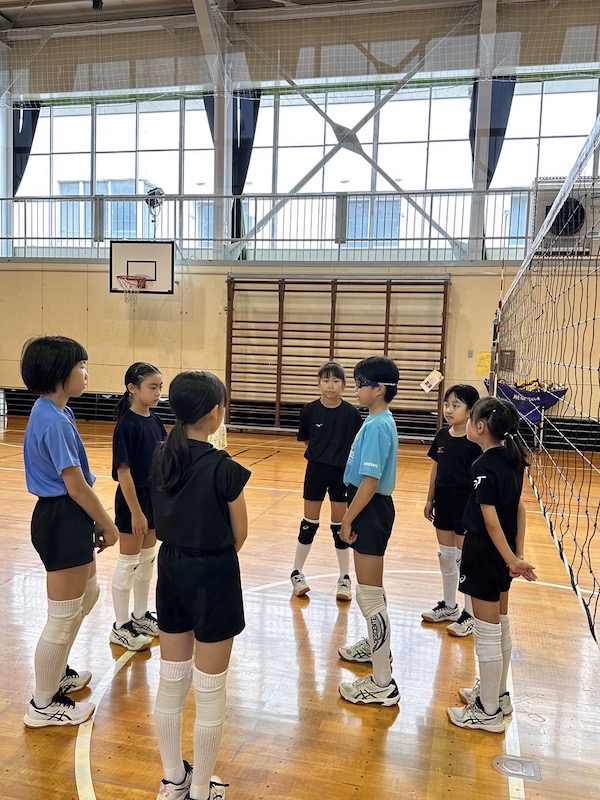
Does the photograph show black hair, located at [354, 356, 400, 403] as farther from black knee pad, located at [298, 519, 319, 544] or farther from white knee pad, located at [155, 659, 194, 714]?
black knee pad, located at [298, 519, 319, 544]

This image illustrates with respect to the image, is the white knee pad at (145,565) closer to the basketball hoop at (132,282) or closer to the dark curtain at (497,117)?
the basketball hoop at (132,282)

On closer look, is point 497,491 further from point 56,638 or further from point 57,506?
point 56,638

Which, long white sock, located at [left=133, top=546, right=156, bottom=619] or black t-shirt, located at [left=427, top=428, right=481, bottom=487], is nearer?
long white sock, located at [left=133, top=546, right=156, bottom=619]

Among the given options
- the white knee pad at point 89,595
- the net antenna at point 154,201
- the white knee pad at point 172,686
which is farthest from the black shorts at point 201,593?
the net antenna at point 154,201

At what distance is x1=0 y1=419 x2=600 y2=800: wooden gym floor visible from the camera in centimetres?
233

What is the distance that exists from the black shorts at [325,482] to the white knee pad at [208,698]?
84.5 inches

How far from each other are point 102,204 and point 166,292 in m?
2.43

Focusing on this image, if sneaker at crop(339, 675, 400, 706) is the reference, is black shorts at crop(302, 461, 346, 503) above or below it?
above

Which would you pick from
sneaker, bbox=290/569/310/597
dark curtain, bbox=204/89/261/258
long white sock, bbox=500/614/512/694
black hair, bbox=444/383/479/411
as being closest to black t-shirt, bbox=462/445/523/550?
long white sock, bbox=500/614/512/694

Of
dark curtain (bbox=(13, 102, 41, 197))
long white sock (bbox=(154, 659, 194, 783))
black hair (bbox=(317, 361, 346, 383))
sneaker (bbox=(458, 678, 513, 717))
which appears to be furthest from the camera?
dark curtain (bbox=(13, 102, 41, 197))

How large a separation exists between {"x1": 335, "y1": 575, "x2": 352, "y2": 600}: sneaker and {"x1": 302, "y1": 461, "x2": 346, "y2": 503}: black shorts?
536 millimetres

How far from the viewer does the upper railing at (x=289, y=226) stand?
35.8 feet

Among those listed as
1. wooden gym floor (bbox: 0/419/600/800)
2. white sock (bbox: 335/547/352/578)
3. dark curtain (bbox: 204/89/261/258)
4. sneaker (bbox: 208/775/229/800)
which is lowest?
wooden gym floor (bbox: 0/419/600/800)

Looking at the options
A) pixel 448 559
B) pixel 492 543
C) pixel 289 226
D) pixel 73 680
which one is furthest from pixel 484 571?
pixel 289 226
